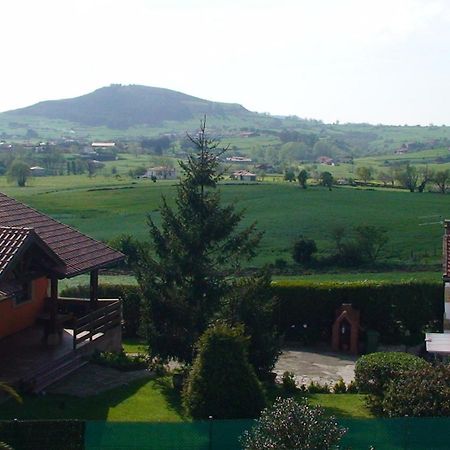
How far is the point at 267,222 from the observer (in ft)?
209

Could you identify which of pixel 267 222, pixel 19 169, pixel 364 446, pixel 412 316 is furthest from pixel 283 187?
pixel 364 446

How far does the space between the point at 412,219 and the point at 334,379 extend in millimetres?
44076

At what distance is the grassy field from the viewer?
5653 centimetres

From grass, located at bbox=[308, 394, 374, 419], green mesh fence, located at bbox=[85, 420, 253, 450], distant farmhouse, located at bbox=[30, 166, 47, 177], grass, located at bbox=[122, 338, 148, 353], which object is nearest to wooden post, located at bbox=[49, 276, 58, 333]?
grass, located at bbox=[122, 338, 148, 353]

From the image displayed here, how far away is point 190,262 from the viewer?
21.0 meters

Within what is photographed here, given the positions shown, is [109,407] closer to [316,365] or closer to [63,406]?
[63,406]

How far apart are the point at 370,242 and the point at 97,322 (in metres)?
31.7

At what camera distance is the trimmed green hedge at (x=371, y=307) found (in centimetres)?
2847

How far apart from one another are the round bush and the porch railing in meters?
7.81

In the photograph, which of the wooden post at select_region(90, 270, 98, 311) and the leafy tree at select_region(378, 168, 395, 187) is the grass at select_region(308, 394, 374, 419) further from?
the leafy tree at select_region(378, 168, 395, 187)

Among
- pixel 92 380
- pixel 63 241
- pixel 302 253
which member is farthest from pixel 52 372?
pixel 302 253

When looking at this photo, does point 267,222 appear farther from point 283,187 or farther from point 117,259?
point 117,259

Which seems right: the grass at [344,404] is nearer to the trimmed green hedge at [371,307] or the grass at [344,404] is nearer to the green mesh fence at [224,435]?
the green mesh fence at [224,435]

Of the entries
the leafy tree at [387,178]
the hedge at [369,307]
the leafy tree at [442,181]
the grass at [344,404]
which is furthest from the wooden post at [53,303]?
the leafy tree at [387,178]
